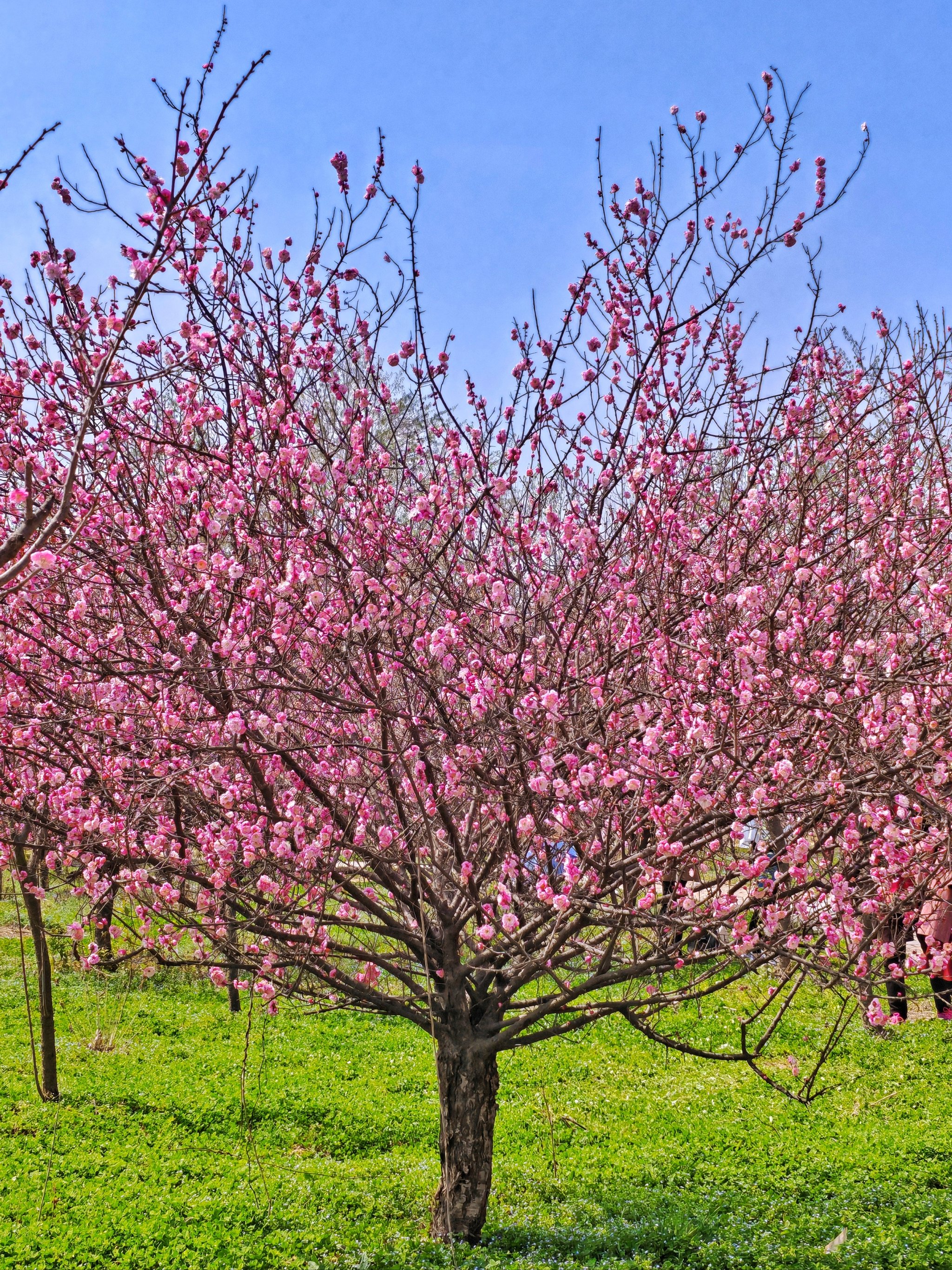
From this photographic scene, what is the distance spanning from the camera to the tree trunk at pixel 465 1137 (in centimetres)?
599

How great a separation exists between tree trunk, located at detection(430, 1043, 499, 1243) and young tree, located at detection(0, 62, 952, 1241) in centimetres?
2

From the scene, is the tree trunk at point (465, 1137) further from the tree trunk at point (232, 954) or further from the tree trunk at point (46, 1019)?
the tree trunk at point (46, 1019)

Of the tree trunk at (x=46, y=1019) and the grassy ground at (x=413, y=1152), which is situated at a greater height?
the tree trunk at (x=46, y=1019)

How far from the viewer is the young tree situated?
4672mm

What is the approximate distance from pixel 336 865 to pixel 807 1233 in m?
4.02

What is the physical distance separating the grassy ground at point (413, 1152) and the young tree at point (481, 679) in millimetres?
1163

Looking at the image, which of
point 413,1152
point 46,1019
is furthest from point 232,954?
point 413,1152

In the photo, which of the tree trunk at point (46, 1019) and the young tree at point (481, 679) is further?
the tree trunk at point (46, 1019)

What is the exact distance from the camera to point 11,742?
5.32m

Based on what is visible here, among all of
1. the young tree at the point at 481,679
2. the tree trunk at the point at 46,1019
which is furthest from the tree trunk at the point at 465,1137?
the tree trunk at the point at 46,1019

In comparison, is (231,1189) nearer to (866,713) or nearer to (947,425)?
(866,713)

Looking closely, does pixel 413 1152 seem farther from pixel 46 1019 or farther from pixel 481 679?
pixel 481 679

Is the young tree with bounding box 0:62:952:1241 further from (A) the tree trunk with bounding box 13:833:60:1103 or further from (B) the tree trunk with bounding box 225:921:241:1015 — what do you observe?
(A) the tree trunk with bounding box 13:833:60:1103

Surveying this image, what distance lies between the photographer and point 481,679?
5.01m
